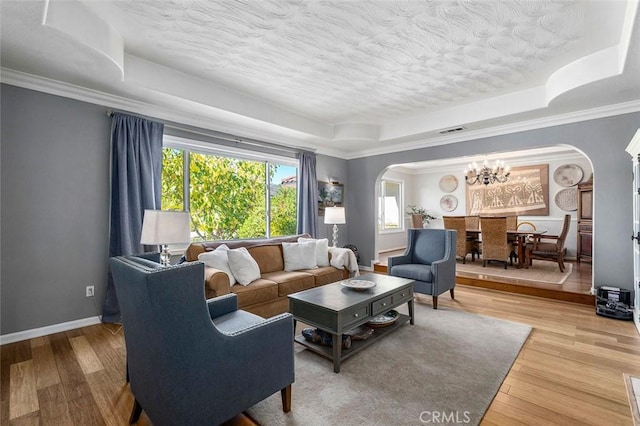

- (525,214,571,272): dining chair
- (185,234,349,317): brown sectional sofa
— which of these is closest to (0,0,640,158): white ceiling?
(185,234,349,317): brown sectional sofa

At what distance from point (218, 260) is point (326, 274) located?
4.69 ft

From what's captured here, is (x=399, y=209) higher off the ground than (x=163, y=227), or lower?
higher

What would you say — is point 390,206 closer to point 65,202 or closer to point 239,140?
point 239,140

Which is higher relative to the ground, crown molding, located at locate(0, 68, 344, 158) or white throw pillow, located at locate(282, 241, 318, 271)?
crown molding, located at locate(0, 68, 344, 158)

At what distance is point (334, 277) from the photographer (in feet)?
13.3

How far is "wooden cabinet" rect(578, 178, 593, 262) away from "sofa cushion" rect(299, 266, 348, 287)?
17.3 ft

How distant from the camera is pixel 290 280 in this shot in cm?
350

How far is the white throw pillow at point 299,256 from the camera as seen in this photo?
3994mm

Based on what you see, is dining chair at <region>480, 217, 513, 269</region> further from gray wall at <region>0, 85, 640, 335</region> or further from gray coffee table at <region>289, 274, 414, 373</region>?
gray coffee table at <region>289, 274, 414, 373</region>

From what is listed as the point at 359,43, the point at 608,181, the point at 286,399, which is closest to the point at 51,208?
the point at 286,399

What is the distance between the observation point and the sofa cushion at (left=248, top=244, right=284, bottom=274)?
3.80 m

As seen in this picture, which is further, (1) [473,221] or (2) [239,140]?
(1) [473,221]

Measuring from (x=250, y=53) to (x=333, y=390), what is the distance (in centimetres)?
300

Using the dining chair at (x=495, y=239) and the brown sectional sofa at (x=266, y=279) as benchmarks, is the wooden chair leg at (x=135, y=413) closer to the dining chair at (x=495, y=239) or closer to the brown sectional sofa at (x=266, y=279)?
the brown sectional sofa at (x=266, y=279)
